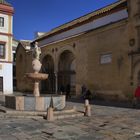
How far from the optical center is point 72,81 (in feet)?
91.7

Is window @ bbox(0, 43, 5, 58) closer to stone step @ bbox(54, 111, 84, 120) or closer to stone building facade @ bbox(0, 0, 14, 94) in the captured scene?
stone building facade @ bbox(0, 0, 14, 94)

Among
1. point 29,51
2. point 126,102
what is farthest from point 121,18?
point 29,51

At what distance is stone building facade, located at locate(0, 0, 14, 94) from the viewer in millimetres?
31344

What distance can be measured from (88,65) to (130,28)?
5.41 metres

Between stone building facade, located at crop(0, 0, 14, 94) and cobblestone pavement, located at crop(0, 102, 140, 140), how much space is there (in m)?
20.2

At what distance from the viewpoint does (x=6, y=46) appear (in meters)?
31.6

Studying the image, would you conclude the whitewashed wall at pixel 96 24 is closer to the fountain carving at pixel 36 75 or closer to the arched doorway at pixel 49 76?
the arched doorway at pixel 49 76

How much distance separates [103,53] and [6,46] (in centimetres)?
1326

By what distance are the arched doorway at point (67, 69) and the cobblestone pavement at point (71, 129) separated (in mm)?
15875

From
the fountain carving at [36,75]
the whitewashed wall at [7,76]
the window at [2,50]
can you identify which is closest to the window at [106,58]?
the fountain carving at [36,75]

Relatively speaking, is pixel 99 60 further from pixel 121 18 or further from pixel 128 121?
pixel 128 121

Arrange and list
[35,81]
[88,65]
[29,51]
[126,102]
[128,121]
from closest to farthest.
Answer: [128,121] → [35,81] → [126,102] → [88,65] → [29,51]

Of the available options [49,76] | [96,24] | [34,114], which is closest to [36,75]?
[34,114]

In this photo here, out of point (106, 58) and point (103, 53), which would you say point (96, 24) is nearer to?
point (103, 53)
